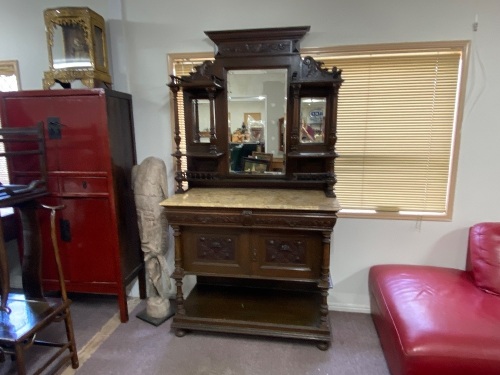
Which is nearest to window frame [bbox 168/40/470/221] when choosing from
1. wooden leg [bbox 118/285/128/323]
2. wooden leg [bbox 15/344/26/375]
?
wooden leg [bbox 118/285/128/323]

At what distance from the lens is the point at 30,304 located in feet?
5.79

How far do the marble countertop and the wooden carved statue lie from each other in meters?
0.23

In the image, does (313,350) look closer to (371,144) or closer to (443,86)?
(371,144)

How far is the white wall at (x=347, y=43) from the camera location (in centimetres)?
207

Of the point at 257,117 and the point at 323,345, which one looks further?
the point at 257,117

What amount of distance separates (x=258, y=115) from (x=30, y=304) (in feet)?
6.25

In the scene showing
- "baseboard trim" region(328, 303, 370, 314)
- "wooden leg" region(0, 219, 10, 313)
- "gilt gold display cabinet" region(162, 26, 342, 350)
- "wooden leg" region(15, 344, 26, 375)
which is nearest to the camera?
"wooden leg" region(15, 344, 26, 375)

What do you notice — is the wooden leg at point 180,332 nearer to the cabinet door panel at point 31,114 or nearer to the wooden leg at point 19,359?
the wooden leg at point 19,359

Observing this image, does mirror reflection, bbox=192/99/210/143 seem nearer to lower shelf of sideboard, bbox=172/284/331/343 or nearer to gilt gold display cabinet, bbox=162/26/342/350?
gilt gold display cabinet, bbox=162/26/342/350

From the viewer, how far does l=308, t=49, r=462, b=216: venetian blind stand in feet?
7.14

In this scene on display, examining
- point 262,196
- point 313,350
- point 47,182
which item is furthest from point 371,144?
point 47,182

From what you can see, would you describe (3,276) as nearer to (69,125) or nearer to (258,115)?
(69,125)

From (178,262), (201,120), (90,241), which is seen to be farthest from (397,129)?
(90,241)

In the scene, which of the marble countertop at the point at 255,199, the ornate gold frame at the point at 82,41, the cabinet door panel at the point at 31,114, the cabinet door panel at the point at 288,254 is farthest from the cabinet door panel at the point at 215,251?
the ornate gold frame at the point at 82,41
